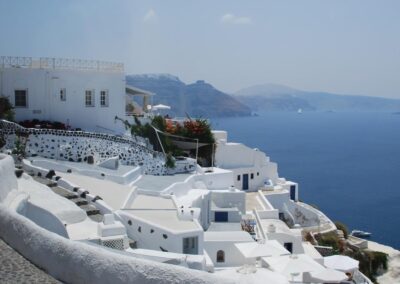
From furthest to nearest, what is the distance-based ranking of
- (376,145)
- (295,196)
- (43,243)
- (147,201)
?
(376,145) → (295,196) → (147,201) → (43,243)

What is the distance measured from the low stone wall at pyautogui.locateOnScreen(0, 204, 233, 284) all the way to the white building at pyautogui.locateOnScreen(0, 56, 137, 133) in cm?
2147

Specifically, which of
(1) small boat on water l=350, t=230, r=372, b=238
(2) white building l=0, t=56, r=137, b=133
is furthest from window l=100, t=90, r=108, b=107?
(1) small boat on water l=350, t=230, r=372, b=238

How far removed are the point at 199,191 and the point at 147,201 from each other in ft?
16.3

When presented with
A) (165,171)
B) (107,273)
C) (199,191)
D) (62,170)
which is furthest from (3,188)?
(165,171)

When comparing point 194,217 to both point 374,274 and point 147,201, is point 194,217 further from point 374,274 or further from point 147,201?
point 374,274

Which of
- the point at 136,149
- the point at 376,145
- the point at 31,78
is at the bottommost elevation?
the point at 376,145

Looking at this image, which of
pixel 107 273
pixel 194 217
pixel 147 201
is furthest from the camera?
pixel 147 201

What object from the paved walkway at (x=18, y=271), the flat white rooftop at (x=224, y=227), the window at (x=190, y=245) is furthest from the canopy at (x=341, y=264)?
the paved walkway at (x=18, y=271)

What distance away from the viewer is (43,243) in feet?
26.5

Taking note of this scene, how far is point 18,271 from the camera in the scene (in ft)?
25.4

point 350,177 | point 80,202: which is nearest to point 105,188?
point 80,202

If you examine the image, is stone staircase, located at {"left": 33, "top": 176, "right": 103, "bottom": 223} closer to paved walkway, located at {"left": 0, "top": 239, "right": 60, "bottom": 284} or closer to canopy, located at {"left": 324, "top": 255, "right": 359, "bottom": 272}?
paved walkway, located at {"left": 0, "top": 239, "right": 60, "bottom": 284}

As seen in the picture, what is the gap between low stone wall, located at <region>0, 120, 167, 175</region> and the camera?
1025 inches

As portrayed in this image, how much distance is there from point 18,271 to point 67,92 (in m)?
23.9
